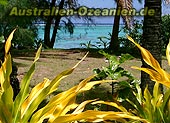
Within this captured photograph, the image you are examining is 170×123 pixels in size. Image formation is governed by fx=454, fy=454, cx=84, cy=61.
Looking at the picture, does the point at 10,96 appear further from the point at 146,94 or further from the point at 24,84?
the point at 146,94

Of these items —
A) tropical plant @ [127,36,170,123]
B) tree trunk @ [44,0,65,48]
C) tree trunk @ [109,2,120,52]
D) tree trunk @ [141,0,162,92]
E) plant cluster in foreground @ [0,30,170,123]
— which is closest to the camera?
plant cluster in foreground @ [0,30,170,123]

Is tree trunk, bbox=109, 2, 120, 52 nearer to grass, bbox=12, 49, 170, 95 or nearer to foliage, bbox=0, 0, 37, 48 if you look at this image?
grass, bbox=12, 49, 170, 95

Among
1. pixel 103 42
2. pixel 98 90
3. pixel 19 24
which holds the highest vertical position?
pixel 19 24

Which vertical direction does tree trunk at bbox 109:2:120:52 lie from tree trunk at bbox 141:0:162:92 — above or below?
below

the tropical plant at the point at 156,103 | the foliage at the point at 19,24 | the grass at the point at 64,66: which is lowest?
the grass at the point at 64,66

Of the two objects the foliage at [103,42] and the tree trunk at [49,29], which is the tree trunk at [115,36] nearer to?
the foliage at [103,42]

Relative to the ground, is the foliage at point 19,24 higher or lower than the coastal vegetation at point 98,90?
lower

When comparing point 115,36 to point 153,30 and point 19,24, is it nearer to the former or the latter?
point 19,24

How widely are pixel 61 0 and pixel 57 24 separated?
1261 millimetres

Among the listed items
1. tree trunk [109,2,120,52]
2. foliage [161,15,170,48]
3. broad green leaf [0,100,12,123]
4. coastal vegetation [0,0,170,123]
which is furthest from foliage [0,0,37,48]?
broad green leaf [0,100,12,123]

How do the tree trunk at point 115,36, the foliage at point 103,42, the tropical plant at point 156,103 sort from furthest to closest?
1. the foliage at point 103,42
2. the tree trunk at point 115,36
3. the tropical plant at point 156,103

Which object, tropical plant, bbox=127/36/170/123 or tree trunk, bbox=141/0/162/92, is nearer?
tropical plant, bbox=127/36/170/123

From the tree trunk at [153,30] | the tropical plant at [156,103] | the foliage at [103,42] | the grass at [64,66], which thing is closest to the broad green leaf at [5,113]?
the tropical plant at [156,103]

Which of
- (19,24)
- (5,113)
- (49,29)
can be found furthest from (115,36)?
(5,113)
